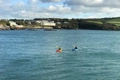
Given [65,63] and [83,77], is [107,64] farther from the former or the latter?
[83,77]

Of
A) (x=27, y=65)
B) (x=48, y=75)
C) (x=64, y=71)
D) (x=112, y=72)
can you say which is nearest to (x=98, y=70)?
(x=112, y=72)

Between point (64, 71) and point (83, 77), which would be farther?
point (64, 71)

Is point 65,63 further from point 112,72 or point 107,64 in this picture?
point 112,72

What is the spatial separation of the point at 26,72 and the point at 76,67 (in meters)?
9.47

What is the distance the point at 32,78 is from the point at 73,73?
713 centimetres

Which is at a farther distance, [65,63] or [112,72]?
[65,63]

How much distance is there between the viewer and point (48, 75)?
44.4 metres

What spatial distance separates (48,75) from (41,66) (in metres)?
8.18

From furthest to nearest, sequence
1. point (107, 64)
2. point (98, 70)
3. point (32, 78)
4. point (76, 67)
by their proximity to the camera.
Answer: point (107, 64), point (76, 67), point (98, 70), point (32, 78)

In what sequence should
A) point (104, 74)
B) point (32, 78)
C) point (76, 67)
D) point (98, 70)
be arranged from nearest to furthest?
1. point (32, 78)
2. point (104, 74)
3. point (98, 70)
4. point (76, 67)

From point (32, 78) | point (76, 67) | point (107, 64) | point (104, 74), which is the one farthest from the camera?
point (107, 64)

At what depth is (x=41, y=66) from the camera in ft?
172

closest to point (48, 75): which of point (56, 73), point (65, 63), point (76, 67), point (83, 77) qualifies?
point (56, 73)

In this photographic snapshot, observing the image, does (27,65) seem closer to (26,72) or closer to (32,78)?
(26,72)
